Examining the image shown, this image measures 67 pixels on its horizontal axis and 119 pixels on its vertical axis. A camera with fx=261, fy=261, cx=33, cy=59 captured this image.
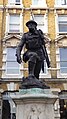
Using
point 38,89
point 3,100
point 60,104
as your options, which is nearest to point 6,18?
point 3,100

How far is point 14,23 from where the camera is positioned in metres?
21.7

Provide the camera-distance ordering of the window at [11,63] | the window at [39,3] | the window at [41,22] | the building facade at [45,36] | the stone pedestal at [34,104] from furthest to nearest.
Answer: the window at [39,3] → the window at [41,22] → the window at [11,63] → the building facade at [45,36] → the stone pedestal at [34,104]

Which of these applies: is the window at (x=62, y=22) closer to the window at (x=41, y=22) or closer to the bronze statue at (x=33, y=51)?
the window at (x=41, y=22)

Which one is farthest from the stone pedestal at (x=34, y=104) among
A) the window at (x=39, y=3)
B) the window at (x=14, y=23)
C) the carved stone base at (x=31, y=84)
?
the window at (x=39, y=3)

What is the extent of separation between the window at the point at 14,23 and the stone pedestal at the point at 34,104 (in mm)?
14492

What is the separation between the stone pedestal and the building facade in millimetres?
11707

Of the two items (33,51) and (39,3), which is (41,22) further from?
(33,51)

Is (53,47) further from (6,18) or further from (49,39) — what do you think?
(6,18)

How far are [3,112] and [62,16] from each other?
30.0ft

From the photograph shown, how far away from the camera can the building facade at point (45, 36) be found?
63.6 feet

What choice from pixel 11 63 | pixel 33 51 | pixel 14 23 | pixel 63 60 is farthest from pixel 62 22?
pixel 33 51

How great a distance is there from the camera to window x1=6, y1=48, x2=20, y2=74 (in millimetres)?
20031

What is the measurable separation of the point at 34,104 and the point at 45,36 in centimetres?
1373

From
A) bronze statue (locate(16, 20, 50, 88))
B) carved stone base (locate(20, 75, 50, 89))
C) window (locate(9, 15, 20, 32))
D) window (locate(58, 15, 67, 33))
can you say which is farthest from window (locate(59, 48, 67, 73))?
carved stone base (locate(20, 75, 50, 89))
